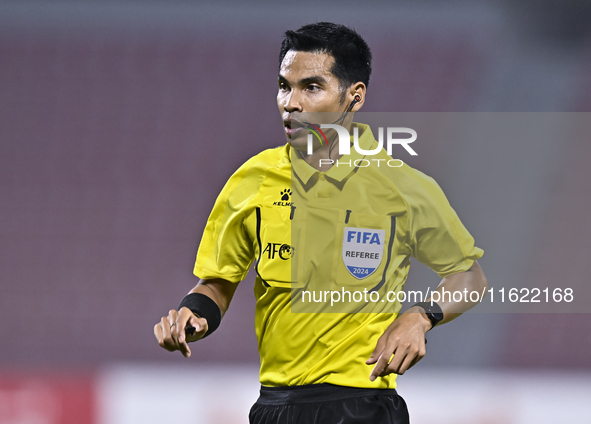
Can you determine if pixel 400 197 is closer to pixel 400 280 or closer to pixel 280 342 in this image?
pixel 400 280

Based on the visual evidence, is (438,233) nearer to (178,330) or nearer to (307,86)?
(307,86)

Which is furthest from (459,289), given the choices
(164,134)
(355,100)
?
(164,134)

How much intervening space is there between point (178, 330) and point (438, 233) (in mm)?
739

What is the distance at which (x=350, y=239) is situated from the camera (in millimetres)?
1726

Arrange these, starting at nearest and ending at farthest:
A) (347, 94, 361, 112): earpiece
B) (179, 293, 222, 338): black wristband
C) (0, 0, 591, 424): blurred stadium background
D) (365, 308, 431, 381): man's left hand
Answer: (365, 308, 431, 381): man's left hand
(179, 293, 222, 338): black wristband
(347, 94, 361, 112): earpiece
(0, 0, 591, 424): blurred stadium background

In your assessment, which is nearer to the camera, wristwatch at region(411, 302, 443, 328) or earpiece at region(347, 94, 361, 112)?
wristwatch at region(411, 302, 443, 328)

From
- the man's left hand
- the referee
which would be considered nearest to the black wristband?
the referee

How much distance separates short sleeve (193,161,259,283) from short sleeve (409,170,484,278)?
0.47m

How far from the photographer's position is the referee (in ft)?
5.41

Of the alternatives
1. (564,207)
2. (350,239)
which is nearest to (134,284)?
(564,207)

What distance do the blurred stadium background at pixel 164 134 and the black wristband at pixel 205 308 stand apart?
206cm

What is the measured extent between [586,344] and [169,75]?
3.58 meters

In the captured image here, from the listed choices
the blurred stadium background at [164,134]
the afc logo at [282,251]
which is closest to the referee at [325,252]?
the afc logo at [282,251]

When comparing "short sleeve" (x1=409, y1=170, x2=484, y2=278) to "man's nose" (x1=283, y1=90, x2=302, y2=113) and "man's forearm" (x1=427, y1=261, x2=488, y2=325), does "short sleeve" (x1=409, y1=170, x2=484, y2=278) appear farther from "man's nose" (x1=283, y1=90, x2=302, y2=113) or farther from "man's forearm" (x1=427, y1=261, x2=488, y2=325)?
"man's nose" (x1=283, y1=90, x2=302, y2=113)
